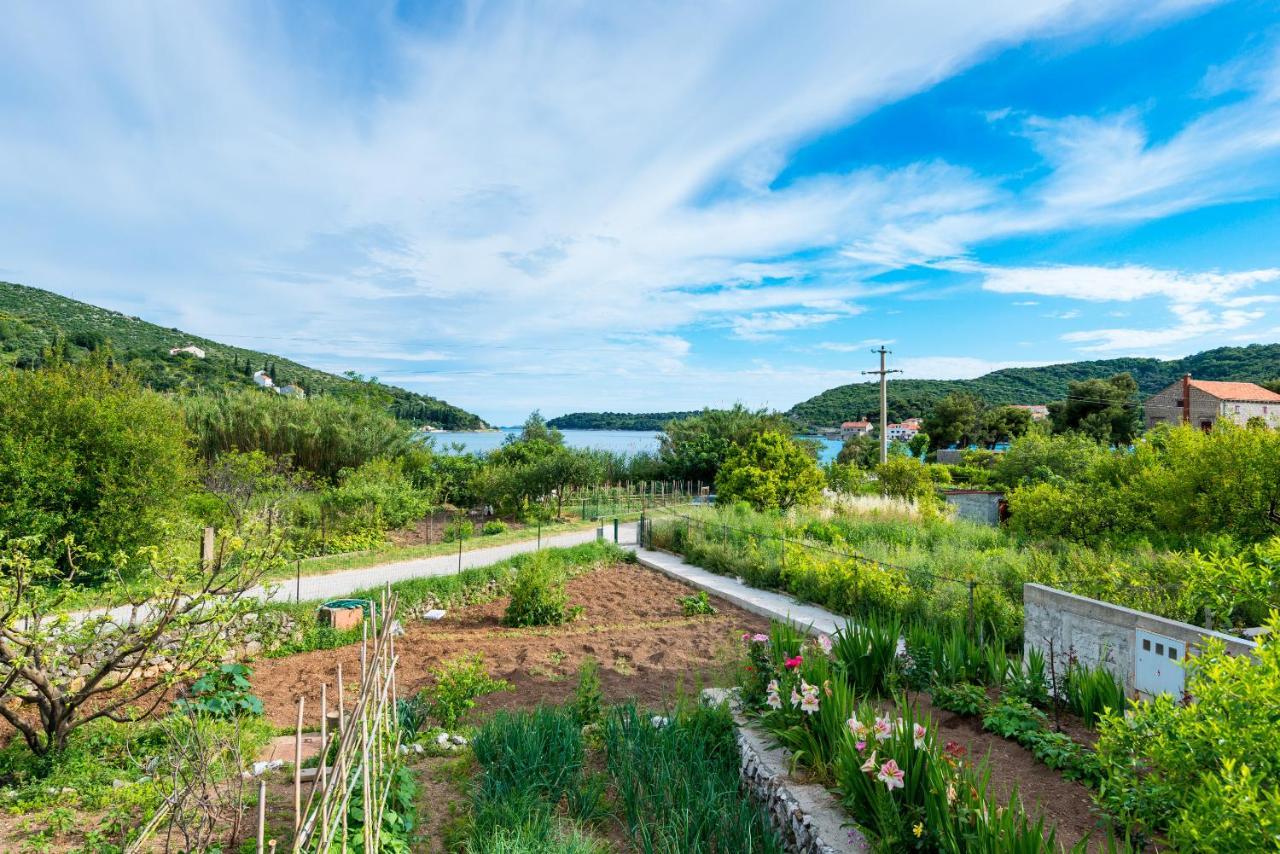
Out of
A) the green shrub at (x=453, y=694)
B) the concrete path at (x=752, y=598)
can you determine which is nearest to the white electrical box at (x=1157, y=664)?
the concrete path at (x=752, y=598)

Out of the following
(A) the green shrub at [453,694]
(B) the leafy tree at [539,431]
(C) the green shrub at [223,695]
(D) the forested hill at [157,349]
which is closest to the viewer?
(C) the green shrub at [223,695]

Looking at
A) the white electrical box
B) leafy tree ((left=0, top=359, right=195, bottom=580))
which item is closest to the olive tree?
the white electrical box

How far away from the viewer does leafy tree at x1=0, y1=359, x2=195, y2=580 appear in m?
9.12

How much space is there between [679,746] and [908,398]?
60790 millimetres

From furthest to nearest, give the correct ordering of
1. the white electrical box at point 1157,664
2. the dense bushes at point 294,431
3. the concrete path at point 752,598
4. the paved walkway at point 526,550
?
the dense bushes at point 294,431 → the paved walkway at point 526,550 → the concrete path at point 752,598 → the white electrical box at point 1157,664

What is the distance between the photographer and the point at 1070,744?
3.31m

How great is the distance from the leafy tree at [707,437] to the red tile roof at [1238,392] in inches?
903

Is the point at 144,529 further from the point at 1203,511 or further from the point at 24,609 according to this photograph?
the point at 1203,511

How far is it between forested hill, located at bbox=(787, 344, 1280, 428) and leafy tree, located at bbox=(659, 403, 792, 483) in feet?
76.8

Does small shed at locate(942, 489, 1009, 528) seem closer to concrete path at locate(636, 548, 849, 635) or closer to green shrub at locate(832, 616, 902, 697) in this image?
concrete path at locate(636, 548, 849, 635)

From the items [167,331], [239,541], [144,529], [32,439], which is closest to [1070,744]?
[239,541]

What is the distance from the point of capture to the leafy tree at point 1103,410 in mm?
37594

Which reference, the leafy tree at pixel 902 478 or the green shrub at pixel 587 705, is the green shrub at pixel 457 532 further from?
the leafy tree at pixel 902 478

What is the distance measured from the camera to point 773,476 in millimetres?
15086
